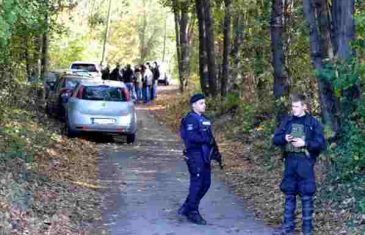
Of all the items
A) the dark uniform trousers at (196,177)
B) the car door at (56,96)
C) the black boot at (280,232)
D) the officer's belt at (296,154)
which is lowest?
the black boot at (280,232)

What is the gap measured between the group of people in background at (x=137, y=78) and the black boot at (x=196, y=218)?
24.2 m

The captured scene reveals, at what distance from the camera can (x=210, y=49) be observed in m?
27.8

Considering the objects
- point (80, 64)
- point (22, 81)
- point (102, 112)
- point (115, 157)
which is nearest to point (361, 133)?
point (115, 157)

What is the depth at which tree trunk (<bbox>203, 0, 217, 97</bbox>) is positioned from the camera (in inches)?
1069

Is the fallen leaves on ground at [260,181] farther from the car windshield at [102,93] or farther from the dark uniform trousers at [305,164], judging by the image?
the car windshield at [102,93]

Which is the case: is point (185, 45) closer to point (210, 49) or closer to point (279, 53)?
point (210, 49)

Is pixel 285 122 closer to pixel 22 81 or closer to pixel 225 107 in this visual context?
pixel 22 81

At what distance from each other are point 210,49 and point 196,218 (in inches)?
704

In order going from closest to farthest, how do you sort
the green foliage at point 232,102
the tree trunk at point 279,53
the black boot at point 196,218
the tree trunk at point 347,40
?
the black boot at point 196,218 < the tree trunk at point 347,40 < the tree trunk at point 279,53 < the green foliage at point 232,102

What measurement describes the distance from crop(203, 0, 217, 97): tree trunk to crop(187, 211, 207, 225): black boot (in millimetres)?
17282

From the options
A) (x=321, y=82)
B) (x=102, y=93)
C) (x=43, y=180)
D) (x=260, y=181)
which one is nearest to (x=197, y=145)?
(x=321, y=82)

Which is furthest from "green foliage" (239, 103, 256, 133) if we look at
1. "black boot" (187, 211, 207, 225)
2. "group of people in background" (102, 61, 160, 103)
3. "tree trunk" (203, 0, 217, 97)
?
"group of people in background" (102, 61, 160, 103)

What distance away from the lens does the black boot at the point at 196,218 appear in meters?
10.3

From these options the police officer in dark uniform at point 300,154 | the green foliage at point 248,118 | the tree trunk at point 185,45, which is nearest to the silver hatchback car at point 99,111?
the green foliage at point 248,118
